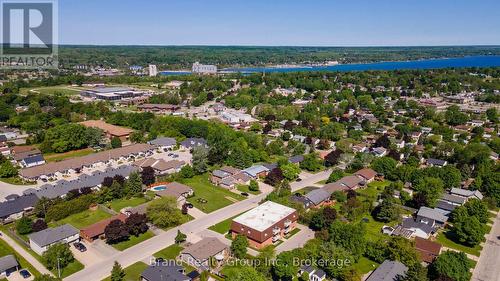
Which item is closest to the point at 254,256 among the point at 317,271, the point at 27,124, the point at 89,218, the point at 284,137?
the point at 317,271

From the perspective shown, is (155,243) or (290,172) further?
(290,172)

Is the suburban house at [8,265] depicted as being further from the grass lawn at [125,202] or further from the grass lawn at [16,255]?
the grass lawn at [125,202]

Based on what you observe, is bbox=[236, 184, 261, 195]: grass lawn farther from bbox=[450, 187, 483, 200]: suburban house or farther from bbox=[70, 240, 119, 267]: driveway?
bbox=[450, 187, 483, 200]: suburban house

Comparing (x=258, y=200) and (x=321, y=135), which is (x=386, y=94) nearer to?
(x=321, y=135)

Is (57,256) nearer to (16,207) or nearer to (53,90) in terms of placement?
(16,207)

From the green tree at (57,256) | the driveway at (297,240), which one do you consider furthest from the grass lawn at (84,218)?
the driveway at (297,240)

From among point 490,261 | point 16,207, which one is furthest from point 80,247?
point 490,261

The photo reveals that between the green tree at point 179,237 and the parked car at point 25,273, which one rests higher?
the green tree at point 179,237
